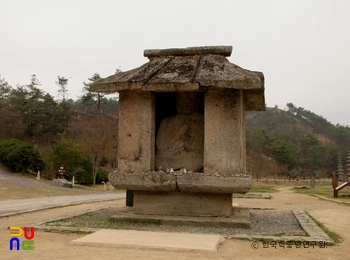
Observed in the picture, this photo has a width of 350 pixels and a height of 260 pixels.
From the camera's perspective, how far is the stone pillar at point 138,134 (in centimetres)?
856

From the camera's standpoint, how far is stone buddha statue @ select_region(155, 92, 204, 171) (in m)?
9.21

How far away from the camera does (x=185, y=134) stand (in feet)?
30.7

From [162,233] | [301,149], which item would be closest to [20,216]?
[162,233]

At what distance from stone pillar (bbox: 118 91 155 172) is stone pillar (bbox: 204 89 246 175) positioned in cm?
135

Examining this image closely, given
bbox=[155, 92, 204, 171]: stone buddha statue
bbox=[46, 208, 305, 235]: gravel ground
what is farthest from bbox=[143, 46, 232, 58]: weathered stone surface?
bbox=[46, 208, 305, 235]: gravel ground

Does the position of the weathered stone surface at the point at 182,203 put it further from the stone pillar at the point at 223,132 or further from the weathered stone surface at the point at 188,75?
the weathered stone surface at the point at 188,75

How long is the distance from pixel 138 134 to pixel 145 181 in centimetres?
117

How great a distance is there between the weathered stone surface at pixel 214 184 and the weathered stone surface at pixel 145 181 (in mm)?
218

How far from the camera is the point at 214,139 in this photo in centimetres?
812

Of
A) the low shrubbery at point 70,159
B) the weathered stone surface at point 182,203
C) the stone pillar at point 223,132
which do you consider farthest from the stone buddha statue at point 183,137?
the low shrubbery at point 70,159

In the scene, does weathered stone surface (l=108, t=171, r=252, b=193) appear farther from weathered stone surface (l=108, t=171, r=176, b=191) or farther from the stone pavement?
the stone pavement

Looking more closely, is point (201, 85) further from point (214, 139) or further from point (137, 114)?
point (137, 114)

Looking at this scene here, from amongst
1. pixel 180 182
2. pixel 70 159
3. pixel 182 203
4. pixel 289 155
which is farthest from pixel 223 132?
pixel 289 155

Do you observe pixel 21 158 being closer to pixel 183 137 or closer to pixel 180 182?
pixel 183 137
